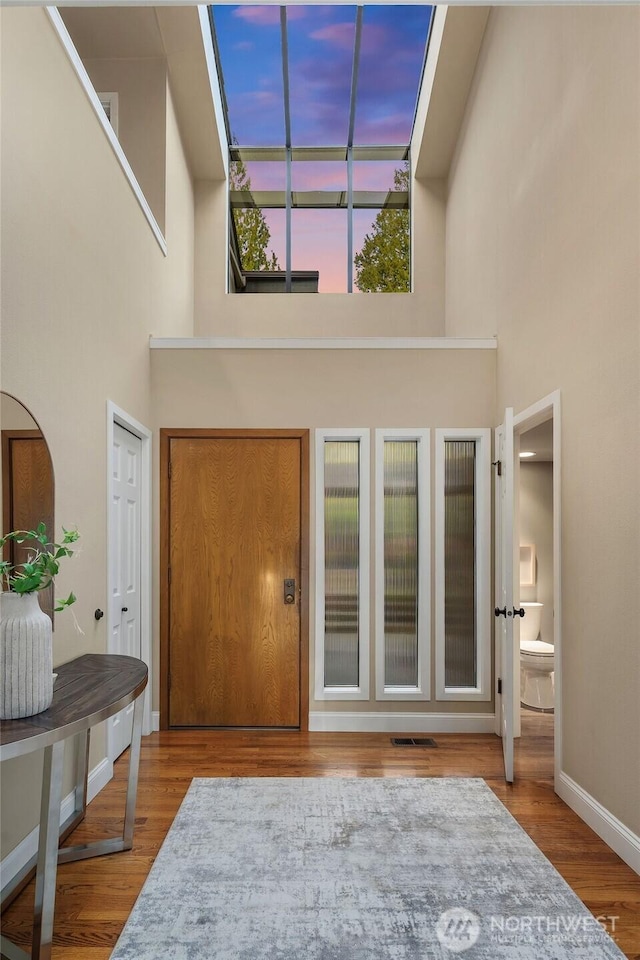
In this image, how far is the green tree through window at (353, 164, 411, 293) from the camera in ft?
22.0

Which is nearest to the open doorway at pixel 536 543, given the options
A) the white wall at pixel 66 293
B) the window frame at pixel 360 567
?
the window frame at pixel 360 567

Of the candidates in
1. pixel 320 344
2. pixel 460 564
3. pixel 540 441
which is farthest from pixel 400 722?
pixel 320 344

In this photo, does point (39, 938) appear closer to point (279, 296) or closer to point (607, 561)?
point (607, 561)

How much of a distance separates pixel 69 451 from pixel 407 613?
2.49m

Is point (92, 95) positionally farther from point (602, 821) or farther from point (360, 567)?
point (602, 821)

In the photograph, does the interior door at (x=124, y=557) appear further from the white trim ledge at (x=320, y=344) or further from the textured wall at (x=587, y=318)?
the textured wall at (x=587, y=318)

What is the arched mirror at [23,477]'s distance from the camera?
91.1 inches

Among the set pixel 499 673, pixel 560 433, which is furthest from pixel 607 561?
pixel 499 673

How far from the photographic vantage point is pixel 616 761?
2625 millimetres

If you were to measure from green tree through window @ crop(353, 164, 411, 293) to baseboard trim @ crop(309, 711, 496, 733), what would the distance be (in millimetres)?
4251

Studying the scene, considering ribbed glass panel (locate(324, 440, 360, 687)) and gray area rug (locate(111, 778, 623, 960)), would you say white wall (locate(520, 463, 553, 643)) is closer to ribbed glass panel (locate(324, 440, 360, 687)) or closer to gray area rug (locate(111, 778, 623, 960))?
ribbed glass panel (locate(324, 440, 360, 687))

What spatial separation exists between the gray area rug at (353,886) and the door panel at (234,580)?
1.09 meters

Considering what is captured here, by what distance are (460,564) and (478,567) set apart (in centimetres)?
12

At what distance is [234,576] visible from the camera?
4.32m
